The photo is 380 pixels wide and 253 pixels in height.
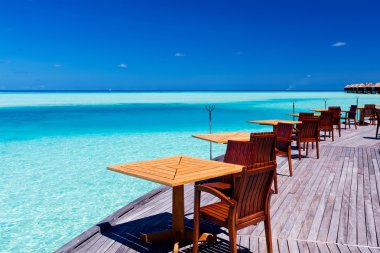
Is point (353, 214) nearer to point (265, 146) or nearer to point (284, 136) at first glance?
point (265, 146)

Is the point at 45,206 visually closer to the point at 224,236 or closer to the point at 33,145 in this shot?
the point at 224,236

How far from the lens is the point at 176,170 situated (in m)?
2.97

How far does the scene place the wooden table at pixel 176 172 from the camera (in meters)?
2.83

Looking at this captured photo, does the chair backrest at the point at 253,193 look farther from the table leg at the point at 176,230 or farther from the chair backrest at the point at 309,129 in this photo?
the chair backrest at the point at 309,129

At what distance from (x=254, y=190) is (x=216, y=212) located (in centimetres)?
35

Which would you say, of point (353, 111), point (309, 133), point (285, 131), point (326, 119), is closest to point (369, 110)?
point (353, 111)

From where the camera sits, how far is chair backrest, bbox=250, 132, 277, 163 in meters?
4.55

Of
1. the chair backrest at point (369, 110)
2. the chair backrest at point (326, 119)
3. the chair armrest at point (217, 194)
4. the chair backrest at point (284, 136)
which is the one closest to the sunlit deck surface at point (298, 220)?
the chair backrest at point (284, 136)

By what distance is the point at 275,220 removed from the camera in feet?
12.2

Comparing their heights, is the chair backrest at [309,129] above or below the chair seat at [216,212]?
above

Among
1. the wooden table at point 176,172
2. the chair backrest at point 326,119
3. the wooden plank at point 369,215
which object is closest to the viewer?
the wooden table at point 176,172

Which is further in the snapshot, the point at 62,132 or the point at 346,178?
the point at 62,132

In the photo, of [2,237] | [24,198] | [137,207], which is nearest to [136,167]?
[137,207]

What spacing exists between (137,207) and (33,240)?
1.70m
